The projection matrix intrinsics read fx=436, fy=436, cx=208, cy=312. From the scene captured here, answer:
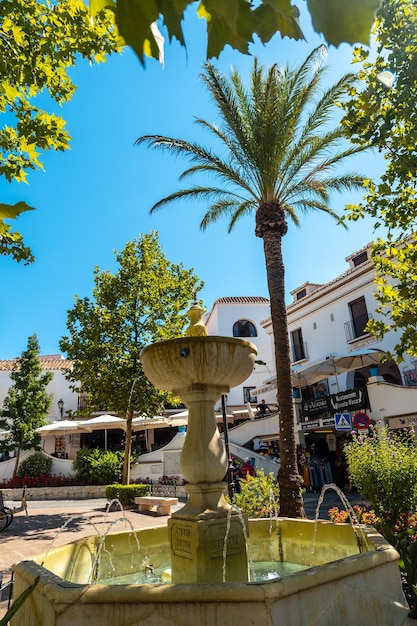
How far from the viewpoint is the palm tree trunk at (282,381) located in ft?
27.8

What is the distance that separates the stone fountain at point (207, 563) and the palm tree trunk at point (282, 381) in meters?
3.35

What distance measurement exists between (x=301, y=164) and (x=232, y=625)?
34.8ft

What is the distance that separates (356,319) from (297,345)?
16.9 feet

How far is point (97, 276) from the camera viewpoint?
1653 cm

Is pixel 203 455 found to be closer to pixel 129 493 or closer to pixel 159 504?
pixel 159 504

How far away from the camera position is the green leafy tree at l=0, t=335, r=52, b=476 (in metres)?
21.0

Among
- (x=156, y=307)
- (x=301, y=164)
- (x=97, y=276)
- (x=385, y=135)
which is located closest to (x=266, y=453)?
(x=156, y=307)

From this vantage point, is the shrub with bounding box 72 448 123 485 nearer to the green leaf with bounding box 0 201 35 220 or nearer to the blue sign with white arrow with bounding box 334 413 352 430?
the blue sign with white arrow with bounding box 334 413 352 430

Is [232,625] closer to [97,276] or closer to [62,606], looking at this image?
[62,606]

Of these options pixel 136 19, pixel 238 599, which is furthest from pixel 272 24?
pixel 238 599

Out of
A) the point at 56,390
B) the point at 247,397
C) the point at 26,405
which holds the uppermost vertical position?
the point at 56,390

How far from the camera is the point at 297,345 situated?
2495 centimetres

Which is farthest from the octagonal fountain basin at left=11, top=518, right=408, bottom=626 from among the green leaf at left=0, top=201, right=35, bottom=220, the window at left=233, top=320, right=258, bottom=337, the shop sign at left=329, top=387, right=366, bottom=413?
the window at left=233, top=320, right=258, bottom=337

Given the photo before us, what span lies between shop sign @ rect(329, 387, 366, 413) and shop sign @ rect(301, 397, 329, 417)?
1.00ft
